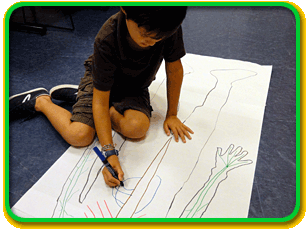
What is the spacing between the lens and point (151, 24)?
1.77 ft

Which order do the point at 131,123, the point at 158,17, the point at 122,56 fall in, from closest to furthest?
the point at 158,17, the point at 122,56, the point at 131,123

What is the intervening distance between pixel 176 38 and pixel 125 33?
0.53ft

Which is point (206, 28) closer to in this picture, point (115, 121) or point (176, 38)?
point (176, 38)

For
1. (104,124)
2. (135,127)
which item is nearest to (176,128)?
(135,127)

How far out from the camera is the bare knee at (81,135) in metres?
0.80

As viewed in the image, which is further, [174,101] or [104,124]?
[174,101]

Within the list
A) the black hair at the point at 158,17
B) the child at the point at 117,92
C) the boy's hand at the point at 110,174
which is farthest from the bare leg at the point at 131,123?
the black hair at the point at 158,17

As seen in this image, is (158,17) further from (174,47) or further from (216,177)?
(216,177)

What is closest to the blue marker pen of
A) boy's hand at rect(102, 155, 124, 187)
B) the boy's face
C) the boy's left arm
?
boy's hand at rect(102, 155, 124, 187)

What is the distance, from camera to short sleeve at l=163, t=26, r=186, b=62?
74 centimetres

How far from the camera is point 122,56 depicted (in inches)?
27.6

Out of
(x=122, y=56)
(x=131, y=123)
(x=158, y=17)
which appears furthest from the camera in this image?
(x=131, y=123)

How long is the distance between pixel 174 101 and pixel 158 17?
38 centimetres

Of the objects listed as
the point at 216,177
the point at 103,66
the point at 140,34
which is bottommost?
the point at 216,177
